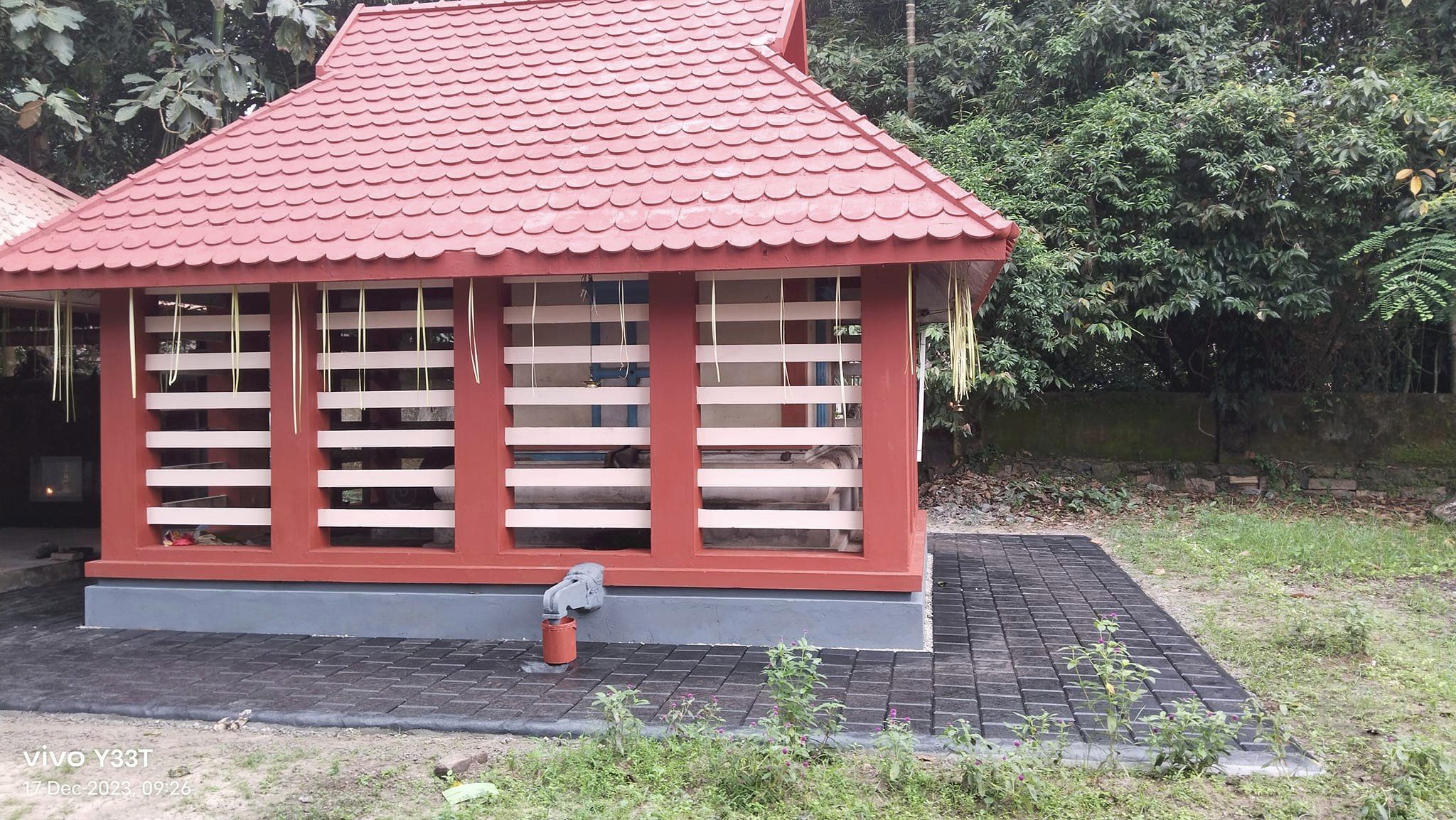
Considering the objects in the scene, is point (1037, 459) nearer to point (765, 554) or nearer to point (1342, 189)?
point (1342, 189)

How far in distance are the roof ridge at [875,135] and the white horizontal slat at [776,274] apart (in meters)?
0.67

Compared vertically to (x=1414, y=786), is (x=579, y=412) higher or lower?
higher

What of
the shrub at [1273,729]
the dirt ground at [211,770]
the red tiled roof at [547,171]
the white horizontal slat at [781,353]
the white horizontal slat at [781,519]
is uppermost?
the red tiled roof at [547,171]

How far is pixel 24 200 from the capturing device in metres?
8.04

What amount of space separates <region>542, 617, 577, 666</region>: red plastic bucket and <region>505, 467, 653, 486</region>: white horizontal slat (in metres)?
0.95

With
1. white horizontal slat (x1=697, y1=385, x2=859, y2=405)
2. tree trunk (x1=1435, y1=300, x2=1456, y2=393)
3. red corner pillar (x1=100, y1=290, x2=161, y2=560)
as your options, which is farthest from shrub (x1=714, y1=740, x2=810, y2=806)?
tree trunk (x1=1435, y1=300, x2=1456, y2=393)

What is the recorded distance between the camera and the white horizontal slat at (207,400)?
6188 millimetres

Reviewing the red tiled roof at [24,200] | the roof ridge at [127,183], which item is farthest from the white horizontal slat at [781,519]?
the red tiled roof at [24,200]

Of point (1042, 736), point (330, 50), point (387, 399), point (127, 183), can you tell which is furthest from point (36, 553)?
point (1042, 736)

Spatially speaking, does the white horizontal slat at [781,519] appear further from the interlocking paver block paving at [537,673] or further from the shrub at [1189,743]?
the shrub at [1189,743]

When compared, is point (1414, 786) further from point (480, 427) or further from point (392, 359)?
point (392, 359)

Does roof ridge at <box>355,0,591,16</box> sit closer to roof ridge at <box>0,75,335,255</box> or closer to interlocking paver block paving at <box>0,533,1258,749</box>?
roof ridge at <box>0,75,335,255</box>

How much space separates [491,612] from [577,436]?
122cm

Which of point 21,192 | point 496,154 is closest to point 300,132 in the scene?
point 496,154
